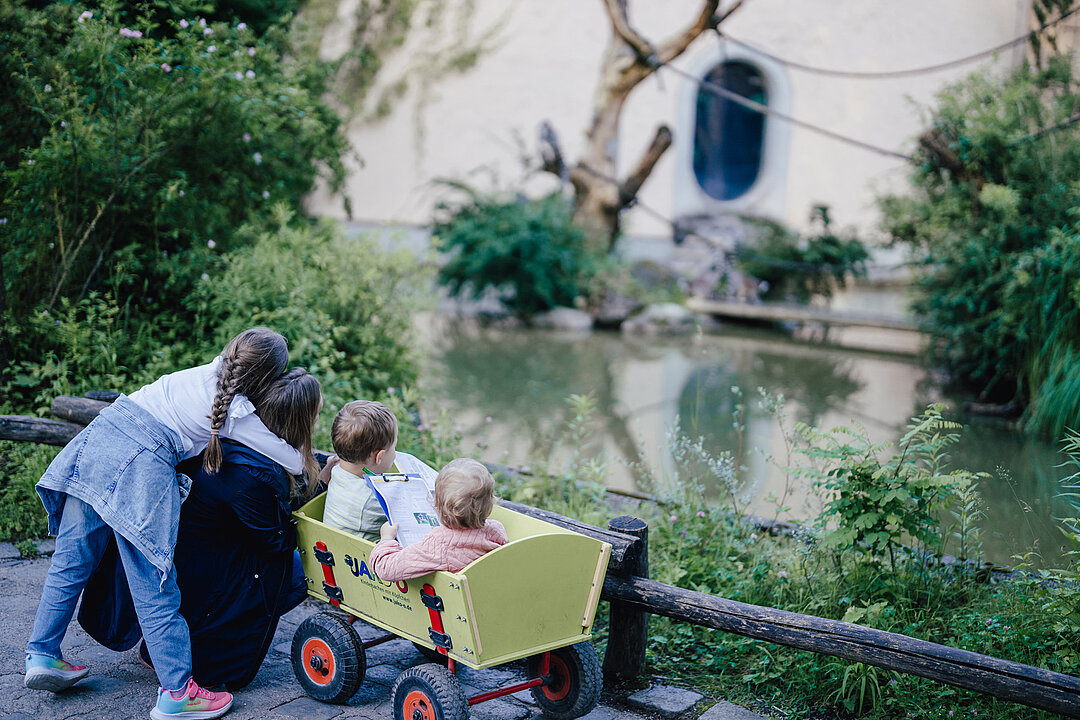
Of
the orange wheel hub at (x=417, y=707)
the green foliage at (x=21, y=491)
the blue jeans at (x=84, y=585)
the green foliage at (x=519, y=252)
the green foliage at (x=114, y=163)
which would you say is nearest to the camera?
the orange wheel hub at (x=417, y=707)

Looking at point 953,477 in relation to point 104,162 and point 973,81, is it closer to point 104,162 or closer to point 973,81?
point 104,162

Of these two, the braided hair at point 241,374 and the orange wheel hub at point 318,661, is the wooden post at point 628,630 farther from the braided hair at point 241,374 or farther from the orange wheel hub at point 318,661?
the braided hair at point 241,374

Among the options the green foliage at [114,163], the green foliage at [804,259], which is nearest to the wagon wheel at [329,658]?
the green foliage at [114,163]

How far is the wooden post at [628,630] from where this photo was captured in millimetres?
3000

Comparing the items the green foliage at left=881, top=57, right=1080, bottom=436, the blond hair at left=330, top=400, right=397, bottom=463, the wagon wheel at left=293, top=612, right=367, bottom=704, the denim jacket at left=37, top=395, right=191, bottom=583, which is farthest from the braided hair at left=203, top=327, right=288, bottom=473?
the green foliage at left=881, top=57, right=1080, bottom=436

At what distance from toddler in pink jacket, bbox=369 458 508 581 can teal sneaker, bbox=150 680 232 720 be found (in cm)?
67

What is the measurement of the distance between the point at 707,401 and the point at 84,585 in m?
6.26

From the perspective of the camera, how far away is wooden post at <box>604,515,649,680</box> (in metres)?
3.00

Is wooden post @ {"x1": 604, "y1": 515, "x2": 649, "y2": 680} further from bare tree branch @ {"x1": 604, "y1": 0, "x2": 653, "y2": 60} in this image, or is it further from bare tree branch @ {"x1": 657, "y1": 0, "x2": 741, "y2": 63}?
bare tree branch @ {"x1": 604, "y1": 0, "x2": 653, "y2": 60}

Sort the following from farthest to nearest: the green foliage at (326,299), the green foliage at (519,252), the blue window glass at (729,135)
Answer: the blue window glass at (729,135)
the green foliage at (519,252)
the green foliage at (326,299)

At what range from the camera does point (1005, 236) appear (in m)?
7.85

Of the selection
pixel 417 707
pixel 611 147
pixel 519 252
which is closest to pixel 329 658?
pixel 417 707

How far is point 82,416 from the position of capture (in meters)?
3.69

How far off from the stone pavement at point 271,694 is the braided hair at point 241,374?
0.80m
